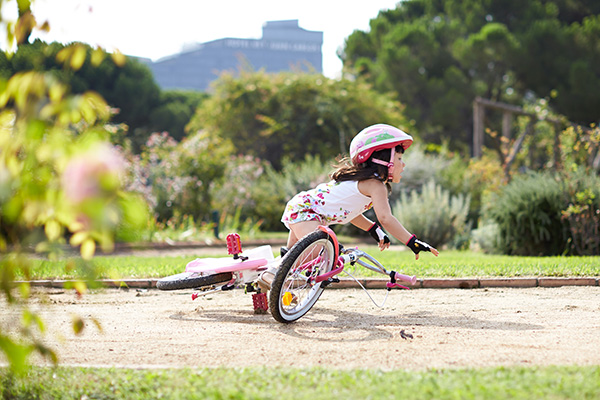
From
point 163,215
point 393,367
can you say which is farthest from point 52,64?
point 393,367

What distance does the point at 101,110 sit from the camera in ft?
7.31

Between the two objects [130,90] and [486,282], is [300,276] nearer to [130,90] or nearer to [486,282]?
[486,282]

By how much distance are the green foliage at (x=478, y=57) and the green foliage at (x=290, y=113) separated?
5.90 metres

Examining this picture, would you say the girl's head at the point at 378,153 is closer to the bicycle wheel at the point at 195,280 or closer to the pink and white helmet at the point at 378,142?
the pink and white helmet at the point at 378,142

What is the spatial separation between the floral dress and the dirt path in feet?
2.47

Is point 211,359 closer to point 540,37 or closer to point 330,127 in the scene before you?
point 330,127

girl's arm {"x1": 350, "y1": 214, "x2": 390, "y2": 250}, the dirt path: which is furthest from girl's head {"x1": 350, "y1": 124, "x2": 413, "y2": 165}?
the dirt path

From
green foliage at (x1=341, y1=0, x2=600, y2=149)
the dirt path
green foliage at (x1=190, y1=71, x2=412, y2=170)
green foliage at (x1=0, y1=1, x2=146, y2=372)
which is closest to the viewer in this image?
green foliage at (x1=0, y1=1, x2=146, y2=372)

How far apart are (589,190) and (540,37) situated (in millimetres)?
22705

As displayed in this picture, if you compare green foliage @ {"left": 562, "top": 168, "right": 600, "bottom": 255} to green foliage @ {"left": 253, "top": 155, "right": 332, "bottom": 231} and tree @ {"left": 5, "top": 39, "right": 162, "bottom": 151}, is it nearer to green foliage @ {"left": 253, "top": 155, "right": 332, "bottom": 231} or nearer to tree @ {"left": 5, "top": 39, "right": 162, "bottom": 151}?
green foliage @ {"left": 253, "top": 155, "right": 332, "bottom": 231}

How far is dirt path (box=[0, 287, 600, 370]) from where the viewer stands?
346 centimetres

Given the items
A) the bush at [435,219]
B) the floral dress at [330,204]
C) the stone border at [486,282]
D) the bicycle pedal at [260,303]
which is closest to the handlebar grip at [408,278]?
the floral dress at [330,204]

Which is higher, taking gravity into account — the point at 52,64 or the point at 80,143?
the point at 52,64

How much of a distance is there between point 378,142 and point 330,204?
62 cm
